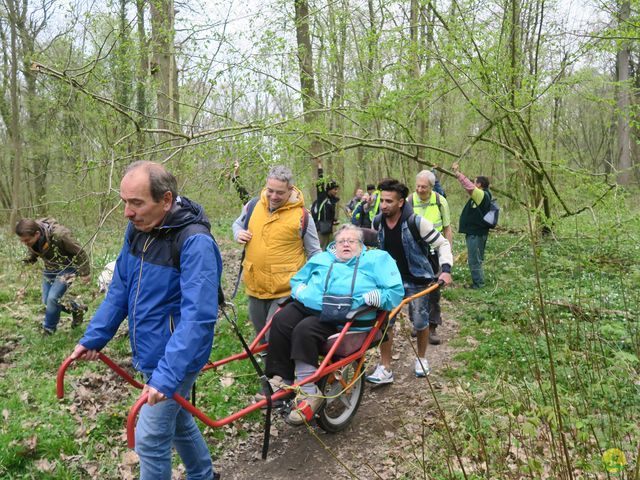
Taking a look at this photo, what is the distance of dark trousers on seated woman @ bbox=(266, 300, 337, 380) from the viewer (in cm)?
396

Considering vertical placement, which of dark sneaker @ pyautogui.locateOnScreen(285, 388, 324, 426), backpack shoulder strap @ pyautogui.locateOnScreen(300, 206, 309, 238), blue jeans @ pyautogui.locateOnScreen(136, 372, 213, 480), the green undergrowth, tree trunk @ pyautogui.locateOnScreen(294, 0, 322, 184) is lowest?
the green undergrowth

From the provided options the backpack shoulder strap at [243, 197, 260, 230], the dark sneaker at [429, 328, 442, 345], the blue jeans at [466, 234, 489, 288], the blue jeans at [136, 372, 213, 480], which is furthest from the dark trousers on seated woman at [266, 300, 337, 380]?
the blue jeans at [466, 234, 489, 288]

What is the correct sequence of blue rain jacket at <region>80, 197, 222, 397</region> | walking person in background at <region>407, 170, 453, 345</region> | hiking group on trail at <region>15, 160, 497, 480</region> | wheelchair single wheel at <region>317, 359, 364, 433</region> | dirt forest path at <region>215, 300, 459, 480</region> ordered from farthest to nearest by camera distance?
walking person in background at <region>407, 170, 453, 345</region> → wheelchair single wheel at <region>317, 359, 364, 433</region> → dirt forest path at <region>215, 300, 459, 480</region> → hiking group on trail at <region>15, 160, 497, 480</region> → blue rain jacket at <region>80, 197, 222, 397</region>

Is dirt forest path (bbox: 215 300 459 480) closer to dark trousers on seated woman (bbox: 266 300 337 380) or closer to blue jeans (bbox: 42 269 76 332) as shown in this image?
dark trousers on seated woman (bbox: 266 300 337 380)

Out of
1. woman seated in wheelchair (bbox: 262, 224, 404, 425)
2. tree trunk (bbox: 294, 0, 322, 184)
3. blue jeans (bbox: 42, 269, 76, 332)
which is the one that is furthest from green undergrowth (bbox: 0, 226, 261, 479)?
tree trunk (bbox: 294, 0, 322, 184)

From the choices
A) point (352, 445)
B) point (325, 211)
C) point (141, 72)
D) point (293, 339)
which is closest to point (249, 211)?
point (293, 339)

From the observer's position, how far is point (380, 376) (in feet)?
17.4

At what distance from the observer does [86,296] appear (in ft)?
28.2

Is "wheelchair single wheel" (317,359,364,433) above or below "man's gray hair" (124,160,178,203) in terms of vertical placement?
below

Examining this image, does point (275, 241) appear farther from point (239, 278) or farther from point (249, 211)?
point (239, 278)

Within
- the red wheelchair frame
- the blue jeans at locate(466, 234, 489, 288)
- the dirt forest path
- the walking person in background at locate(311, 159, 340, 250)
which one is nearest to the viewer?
the red wheelchair frame

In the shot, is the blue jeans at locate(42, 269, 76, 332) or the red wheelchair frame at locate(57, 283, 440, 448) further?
the blue jeans at locate(42, 269, 76, 332)

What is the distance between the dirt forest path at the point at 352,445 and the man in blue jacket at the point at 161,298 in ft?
4.19

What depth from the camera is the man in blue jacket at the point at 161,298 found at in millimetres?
2598
